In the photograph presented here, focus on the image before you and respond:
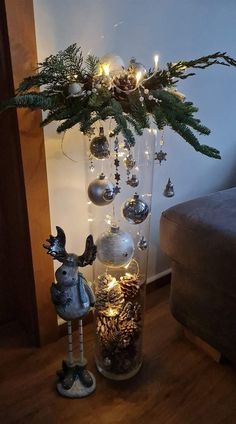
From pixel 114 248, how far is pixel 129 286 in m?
0.19

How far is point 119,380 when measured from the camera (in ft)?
4.44

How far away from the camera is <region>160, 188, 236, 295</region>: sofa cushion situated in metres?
1.18

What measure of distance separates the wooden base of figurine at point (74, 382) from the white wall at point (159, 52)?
1.43 feet

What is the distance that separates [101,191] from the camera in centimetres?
113

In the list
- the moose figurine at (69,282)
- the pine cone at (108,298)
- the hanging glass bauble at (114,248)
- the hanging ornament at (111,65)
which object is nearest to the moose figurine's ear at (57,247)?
the moose figurine at (69,282)

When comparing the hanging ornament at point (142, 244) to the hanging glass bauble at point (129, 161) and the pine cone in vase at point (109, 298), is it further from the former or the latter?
the hanging glass bauble at point (129, 161)

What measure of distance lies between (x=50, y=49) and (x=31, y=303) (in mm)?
922

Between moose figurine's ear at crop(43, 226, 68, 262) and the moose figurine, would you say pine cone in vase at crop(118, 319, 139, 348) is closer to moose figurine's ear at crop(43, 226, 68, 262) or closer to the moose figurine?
the moose figurine

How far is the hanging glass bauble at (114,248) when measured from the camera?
3.90 feet

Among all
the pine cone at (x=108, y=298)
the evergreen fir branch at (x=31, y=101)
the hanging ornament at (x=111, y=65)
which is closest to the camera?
the evergreen fir branch at (x=31, y=101)

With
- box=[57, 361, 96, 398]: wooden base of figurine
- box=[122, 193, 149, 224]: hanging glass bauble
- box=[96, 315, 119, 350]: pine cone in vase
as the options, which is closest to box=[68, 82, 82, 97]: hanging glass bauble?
box=[122, 193, 149, 224]: hanging glass bauble

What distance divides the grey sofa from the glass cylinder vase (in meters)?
0.12

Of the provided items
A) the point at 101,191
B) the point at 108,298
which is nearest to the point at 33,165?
the point at 101,191

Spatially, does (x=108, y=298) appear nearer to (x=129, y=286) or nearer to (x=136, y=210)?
(x=129, y=286)
